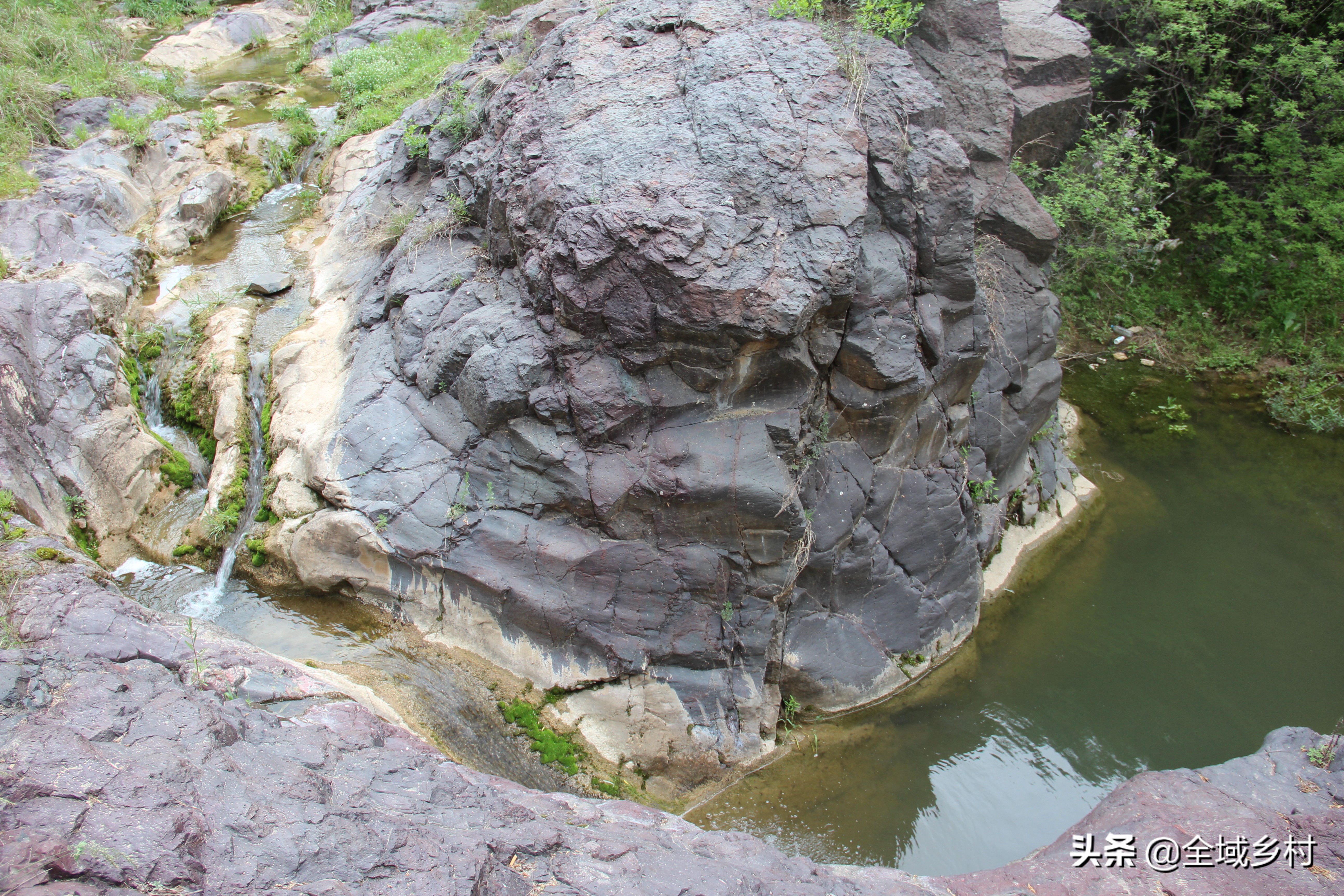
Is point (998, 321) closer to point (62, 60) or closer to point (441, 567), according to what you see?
point (441, 567)

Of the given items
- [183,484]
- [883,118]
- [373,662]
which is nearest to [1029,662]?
[883,118]

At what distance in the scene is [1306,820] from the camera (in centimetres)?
436

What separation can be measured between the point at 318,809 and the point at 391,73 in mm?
10695

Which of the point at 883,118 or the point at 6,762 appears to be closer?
the point at 6,762

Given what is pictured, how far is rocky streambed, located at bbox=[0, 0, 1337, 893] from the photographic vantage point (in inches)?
182

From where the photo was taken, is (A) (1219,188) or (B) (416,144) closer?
(B) (416,144)

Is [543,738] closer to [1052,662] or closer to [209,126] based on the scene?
[1052,662]

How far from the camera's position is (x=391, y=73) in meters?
11.1

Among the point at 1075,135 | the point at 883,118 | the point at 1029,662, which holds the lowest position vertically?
the point at 1029,662

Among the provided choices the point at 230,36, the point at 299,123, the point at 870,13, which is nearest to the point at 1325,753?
the point at 870,13

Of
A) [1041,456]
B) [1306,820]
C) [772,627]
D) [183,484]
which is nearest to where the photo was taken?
[1306,820]

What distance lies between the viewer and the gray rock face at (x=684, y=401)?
17.7ft

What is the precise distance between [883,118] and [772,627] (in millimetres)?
4006

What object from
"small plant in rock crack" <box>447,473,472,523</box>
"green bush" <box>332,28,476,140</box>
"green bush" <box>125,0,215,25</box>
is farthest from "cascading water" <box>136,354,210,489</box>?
"green bush" <box>125,0,215,25</box>
